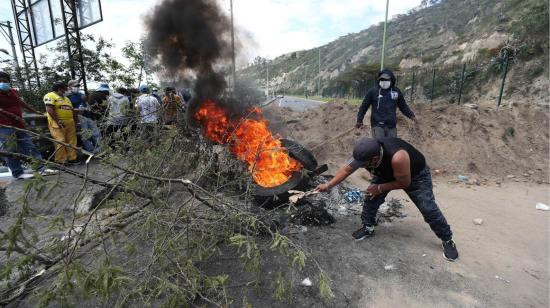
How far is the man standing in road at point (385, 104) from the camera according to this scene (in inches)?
203

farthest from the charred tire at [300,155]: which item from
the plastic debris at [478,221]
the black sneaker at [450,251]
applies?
the plastic debris at [478,221]

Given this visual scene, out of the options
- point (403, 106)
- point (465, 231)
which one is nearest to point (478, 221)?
point (465, 231)

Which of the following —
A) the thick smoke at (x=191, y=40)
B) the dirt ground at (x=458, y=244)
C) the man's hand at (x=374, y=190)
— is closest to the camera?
the dirt ground at (x=458, y=244)

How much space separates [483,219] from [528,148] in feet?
14.3

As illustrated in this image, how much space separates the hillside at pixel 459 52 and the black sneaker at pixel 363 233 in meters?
4.73

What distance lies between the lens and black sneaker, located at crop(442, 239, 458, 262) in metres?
3.32

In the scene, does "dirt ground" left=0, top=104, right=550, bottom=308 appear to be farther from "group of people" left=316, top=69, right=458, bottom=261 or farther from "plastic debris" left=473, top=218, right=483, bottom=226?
"group of people" left=316, top=69, right=458, bottom=261

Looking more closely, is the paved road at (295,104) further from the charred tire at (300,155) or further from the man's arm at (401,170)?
the man's arm at (401,170)

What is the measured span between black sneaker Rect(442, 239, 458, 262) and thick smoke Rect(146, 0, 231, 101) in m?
4.46

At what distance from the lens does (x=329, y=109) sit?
10070 millimetres

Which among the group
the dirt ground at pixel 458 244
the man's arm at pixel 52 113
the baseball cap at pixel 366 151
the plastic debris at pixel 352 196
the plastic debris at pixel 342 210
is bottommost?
the dirt ground at pixel 458 244

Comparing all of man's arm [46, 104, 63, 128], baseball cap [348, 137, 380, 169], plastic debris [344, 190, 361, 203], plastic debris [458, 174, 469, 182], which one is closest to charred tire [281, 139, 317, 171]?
plastic debris [344, 190, 361, 203]

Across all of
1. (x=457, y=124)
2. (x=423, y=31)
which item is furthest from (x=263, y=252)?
(x=423, y=31)

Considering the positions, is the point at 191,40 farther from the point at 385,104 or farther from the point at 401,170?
the point at 401,170
